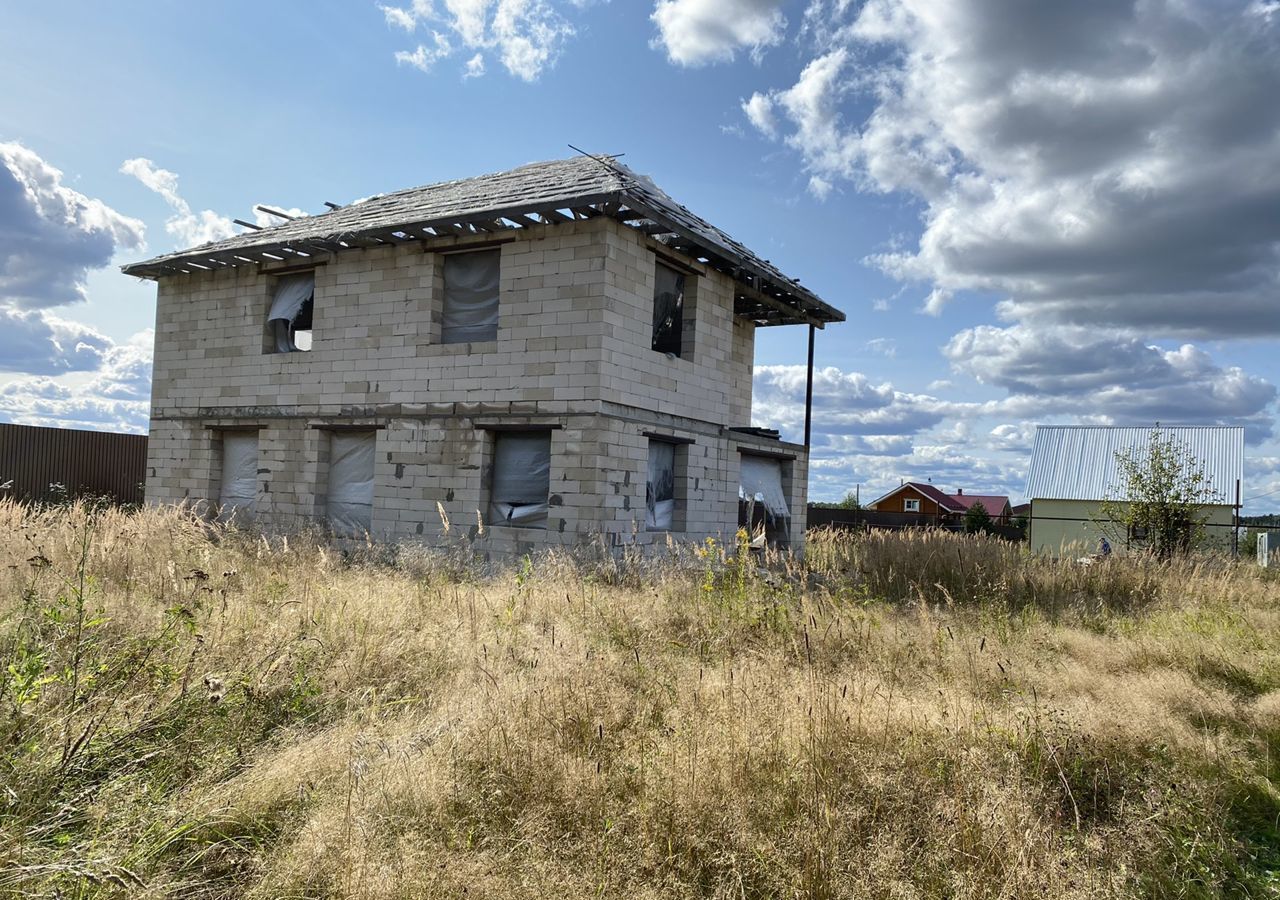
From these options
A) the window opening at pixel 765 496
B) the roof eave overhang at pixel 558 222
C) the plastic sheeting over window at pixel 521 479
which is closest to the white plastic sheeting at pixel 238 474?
the roof eave overhang at pixel 558 222

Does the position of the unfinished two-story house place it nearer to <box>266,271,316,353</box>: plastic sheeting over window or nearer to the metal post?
<box>266,271,316,353</box>: plastic sheeting over window

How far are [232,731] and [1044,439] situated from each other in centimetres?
3305

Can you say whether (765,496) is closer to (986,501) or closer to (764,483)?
(764,483)

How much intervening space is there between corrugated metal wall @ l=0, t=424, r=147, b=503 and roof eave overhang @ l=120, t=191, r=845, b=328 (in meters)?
6.21

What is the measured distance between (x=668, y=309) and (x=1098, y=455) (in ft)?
77.1

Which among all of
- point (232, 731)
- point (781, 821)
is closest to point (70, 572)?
point (232, 731)

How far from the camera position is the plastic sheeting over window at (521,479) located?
1239 centimetres

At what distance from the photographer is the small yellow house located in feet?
92.7

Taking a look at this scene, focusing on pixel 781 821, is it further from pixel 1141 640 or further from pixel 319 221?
pixel 319 221

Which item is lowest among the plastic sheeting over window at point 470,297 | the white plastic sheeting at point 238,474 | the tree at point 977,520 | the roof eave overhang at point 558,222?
the tree at point 977,520

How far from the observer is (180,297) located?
16078 millimetres

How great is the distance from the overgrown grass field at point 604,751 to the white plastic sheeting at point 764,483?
24.4ft

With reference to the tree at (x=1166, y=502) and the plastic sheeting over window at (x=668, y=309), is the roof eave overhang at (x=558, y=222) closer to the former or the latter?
the plastic sheeting over window at (x=668, y=309)

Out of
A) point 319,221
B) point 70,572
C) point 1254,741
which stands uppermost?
point 319,221
